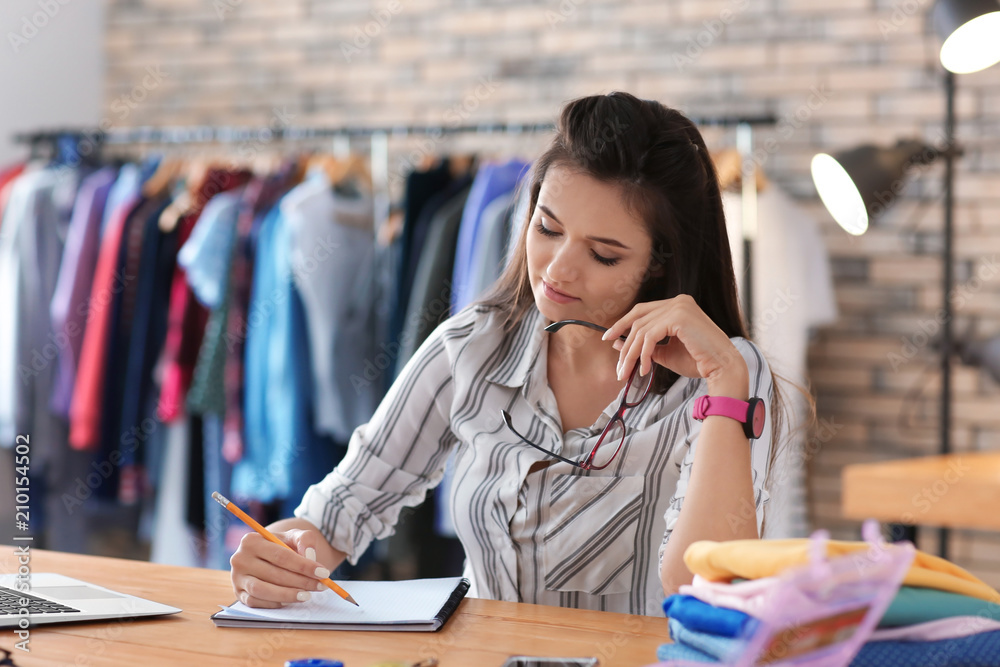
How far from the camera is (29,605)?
1.08 metres

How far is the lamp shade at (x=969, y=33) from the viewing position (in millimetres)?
1981

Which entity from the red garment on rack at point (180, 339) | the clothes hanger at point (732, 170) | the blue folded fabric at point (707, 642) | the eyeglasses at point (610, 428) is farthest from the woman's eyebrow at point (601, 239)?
the red garment on rack at point (180, 339)

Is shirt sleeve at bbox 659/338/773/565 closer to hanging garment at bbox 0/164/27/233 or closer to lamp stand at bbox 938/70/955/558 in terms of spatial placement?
lamp stand at bbox 938/70/955/558

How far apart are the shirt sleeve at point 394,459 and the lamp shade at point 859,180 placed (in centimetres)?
84

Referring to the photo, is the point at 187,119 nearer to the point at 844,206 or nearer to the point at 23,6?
the point at 23,6

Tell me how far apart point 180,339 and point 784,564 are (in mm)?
2191

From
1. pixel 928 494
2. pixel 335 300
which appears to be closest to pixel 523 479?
pixel 928 494

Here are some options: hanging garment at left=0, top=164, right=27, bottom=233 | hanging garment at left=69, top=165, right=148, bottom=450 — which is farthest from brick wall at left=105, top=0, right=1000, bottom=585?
hanging garment at left=69, top=165, right=148, bottom=450

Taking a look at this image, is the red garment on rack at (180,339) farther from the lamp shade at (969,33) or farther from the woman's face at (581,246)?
the lamp shade at (969,33)

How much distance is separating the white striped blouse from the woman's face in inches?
5.7

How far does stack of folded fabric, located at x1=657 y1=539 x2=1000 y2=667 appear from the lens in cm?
78

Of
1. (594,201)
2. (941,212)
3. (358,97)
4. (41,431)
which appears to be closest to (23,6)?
(358,97)

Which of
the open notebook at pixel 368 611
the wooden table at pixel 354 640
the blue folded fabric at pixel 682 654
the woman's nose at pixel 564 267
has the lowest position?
the wooden table at pixel 354 640

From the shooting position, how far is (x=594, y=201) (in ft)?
4.38
